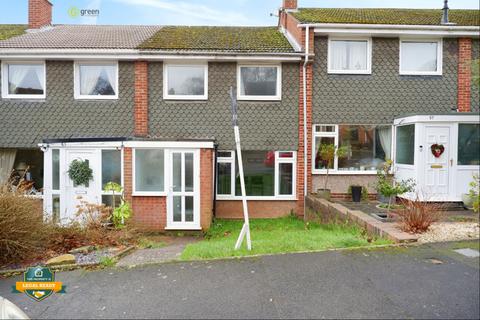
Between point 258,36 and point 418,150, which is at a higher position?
point 258,36

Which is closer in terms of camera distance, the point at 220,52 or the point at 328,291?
the point at 328,291

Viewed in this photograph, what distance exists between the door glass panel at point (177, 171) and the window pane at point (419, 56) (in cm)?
794

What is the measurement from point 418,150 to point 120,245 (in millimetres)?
7139

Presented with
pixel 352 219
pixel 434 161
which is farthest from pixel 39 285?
pixel 434 161

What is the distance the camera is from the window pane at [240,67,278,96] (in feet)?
38.8

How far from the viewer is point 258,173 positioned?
39.1ft

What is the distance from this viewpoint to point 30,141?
37.6ft

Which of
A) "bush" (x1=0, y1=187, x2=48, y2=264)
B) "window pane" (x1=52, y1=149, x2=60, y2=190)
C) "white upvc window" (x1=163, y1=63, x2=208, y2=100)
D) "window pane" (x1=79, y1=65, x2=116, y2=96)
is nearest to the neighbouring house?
"white upvc window" (x1=163, y1=63, x2=208, y2=100)

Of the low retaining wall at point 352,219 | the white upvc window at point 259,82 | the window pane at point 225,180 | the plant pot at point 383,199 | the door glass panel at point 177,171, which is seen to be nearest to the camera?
the low retaining wall at point 352,219

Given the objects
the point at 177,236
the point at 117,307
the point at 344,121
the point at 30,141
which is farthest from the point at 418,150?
the point at 30,141

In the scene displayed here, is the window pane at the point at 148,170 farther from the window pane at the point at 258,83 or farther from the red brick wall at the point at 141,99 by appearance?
the window pane at the point at 258,83

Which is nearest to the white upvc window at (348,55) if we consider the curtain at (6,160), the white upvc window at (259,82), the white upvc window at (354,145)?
the white upvc window at (259,82)

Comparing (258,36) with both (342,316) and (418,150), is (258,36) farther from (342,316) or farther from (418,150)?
(342,316)

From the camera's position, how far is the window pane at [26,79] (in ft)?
38.1
